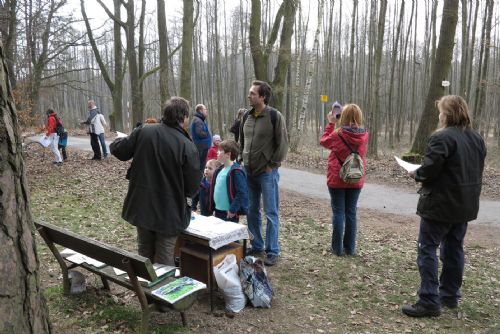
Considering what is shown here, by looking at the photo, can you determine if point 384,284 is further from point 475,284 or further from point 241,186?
point 241,186

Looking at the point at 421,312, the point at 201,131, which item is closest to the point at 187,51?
the point at 201,131

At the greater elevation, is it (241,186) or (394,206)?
(241,186)

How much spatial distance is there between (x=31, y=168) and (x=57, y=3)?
7444mm

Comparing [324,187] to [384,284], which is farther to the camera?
[324,187]

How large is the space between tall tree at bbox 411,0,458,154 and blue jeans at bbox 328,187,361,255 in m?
7.91

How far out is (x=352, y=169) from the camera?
207 inches

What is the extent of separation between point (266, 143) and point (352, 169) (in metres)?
1.14

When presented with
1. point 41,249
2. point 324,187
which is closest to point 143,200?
point 41,249

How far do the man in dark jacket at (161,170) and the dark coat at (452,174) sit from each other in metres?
2.25

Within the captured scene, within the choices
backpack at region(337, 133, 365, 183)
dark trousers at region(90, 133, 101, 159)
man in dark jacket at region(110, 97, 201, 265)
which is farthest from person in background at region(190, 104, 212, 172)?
dark trousers at region(90, 133, 101, 159)

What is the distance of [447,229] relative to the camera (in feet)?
13.7

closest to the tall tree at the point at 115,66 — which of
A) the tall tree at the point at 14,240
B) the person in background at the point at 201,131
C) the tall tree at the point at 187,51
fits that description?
the tall tree at the point at 187,51

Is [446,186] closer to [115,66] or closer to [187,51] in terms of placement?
[187,51]

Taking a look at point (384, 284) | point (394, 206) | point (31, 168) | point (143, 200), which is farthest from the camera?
point (31, 168)
